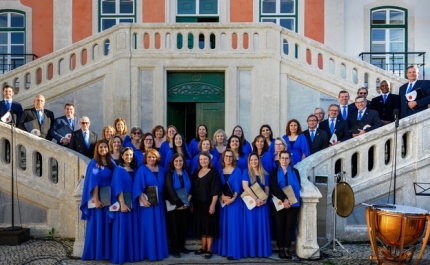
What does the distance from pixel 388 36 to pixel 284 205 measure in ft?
32.3

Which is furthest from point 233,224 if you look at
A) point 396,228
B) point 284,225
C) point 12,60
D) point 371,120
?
point 12,60

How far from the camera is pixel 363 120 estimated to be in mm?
7863

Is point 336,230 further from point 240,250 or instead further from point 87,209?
point 87,209

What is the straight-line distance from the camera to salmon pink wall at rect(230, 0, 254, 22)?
14.1 meters

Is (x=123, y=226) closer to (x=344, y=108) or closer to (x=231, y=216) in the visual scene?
(x=231, y=216)

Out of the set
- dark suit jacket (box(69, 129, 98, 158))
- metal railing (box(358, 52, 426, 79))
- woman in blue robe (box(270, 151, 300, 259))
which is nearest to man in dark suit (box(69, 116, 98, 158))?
dark suit jacket (box(69, 129, 98, 158))

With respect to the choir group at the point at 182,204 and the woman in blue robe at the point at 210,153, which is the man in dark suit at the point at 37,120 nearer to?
the choir group at the point at 182,204

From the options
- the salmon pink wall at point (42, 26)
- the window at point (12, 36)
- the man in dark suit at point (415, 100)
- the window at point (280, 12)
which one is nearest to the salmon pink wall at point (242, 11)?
the window at point (280, 12)

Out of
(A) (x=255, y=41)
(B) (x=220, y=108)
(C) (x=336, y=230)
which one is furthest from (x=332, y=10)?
(C) (x=336, y=230)

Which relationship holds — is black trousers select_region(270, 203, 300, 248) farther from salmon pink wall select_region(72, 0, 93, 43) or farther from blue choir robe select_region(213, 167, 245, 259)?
salmon pink wall select_region(72, 0, 93, 43)

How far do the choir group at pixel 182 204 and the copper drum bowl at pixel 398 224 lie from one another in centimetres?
113

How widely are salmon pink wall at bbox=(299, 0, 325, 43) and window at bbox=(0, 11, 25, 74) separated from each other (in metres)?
8.42

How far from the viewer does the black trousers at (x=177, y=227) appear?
6582 mm

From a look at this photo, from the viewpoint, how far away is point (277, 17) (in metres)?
14.2
